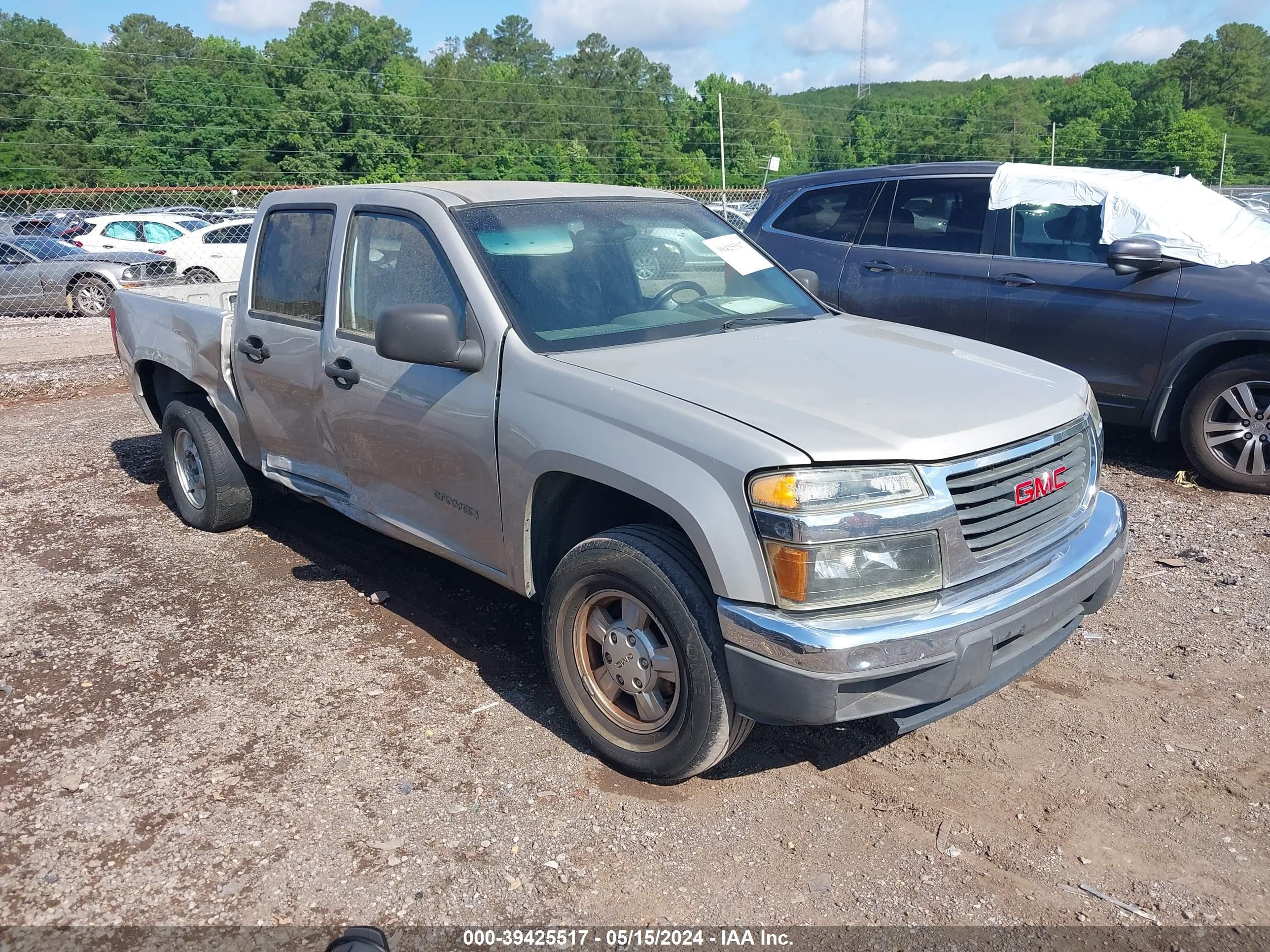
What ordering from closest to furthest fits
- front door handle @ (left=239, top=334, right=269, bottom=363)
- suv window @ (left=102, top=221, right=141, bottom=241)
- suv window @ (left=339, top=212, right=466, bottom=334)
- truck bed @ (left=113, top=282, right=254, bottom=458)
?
suv window @ (left=339, top=212, right=466, bottom=334)
front door handle @ (left=239, top=334, right=269, bottom=363)
truck bed @ (left=113, top=282, right=254, bottom=458)
suv window @ (left=102, top=221, right=141, bottom=241)

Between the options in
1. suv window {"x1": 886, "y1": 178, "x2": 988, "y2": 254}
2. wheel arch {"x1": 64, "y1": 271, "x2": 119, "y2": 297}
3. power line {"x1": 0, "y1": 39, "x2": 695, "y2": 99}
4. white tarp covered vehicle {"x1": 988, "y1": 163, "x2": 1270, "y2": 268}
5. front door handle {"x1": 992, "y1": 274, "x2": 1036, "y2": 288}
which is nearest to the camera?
white tarp covered vehicle {"x1": 988, "y1": 163, "x2": 1270, "y2": 268}

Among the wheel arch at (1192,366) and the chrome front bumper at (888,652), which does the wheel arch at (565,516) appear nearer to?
the chrome front bumper at (888,652)

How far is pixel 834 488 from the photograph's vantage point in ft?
9.23

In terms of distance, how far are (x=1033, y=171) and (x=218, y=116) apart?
57.0m

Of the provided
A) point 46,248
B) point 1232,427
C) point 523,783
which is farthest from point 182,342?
point 46,248

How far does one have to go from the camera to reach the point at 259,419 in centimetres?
514

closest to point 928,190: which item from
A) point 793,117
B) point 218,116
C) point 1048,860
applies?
point 1048,860

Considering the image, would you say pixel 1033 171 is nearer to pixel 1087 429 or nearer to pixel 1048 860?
pixel 1087 429

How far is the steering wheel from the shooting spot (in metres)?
4.07

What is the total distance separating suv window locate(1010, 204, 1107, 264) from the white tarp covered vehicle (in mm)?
43

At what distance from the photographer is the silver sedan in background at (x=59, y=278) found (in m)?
15.9

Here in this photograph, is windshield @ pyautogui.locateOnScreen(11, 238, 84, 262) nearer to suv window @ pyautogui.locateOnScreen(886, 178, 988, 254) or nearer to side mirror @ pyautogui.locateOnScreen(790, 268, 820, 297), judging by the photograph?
suv window @ pyautogui.locateOnScreen(886, 178, 988, 254)

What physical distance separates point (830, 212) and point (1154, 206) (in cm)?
224

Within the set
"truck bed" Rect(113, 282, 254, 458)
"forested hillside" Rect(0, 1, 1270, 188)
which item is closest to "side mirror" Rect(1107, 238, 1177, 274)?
"truck bed" Rect(113, 282, 254, 458)
